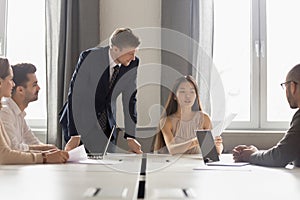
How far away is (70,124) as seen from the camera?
9.05ft

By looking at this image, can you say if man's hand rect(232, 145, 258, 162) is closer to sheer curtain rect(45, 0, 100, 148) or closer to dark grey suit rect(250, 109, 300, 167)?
dark grey suit rect(250, 109, 300, 167)

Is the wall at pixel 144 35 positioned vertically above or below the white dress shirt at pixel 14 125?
above

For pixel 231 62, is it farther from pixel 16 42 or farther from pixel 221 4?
pixel 16 42

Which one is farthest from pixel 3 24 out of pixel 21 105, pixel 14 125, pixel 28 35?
pixel 14 125

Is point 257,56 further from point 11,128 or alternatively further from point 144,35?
point 11,128

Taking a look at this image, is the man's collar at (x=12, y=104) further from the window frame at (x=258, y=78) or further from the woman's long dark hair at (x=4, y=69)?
the window frame at (x=258, y=78)

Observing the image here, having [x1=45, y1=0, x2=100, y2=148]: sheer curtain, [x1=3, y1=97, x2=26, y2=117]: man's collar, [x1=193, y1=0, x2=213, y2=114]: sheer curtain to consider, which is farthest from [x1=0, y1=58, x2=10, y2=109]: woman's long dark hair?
[x1=193, y1=0, x2=213, y2=114]: sheer curtain

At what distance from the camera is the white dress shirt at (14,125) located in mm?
2434

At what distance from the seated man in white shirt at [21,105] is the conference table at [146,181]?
1.31 ft

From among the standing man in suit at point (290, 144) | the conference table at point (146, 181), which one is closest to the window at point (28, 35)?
the conference table at point (146, 181)

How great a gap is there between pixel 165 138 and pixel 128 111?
34 centimetres

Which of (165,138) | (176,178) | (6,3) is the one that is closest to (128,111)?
(165,138)

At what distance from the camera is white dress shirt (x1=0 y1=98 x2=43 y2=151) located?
2.43 m

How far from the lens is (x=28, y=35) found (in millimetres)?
4082
